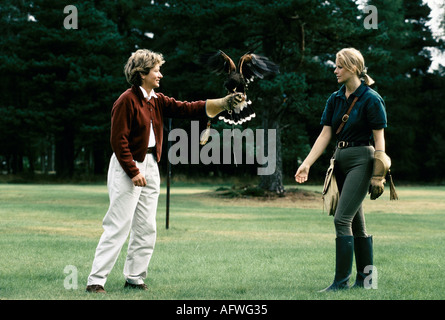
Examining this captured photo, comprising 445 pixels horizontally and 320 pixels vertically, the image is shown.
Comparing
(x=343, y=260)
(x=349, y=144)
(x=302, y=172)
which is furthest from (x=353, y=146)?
(x=343, y=260)

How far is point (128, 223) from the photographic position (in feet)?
18.0

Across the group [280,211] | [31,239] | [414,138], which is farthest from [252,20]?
[414,138]

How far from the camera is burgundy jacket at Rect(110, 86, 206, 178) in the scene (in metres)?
5.36

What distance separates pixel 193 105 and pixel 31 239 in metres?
5.74

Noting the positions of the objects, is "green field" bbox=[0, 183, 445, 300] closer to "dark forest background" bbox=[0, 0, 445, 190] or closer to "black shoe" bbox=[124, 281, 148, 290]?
"black shoe" bbox=[124, 281, 148, 290]

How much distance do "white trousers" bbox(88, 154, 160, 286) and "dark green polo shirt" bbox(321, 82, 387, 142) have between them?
1.90 metres

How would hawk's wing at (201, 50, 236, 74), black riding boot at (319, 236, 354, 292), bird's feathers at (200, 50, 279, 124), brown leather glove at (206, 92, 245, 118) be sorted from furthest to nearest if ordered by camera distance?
1. hawk's wing at (201, 50, 236, 74)
2. bird's feathers at (200, 50, 279, 124)
3. brown leather glove at (206, 92, 245, 118)
4. black riding boot at (319, 236, 354, 292)

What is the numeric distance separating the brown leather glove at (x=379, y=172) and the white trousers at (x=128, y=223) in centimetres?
211

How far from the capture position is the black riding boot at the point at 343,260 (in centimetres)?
558

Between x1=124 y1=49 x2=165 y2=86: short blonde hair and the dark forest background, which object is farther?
the dark forest background

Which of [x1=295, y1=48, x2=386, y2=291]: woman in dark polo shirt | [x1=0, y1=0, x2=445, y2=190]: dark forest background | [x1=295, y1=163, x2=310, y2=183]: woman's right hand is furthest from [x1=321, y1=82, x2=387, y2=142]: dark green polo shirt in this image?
[x1=0, y1=0, x2=445, y2=190]: dark forest background

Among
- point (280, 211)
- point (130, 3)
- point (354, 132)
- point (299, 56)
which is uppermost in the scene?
point (130, 3)

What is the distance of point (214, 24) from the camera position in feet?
76.5

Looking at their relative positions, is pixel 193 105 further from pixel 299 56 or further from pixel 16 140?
pixel 16 140
